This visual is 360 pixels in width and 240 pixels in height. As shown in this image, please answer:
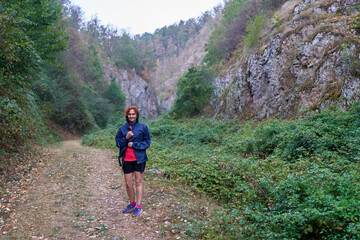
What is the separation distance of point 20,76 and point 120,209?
6.46 meters

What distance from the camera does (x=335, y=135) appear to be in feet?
22.1

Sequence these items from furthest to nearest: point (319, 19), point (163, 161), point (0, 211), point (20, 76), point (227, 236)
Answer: point (319, 19)
point (163, 161)
point (20, 76)
point (0, 211)
point (227, 236)

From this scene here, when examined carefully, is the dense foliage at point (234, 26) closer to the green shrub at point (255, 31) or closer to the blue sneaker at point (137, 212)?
the green shrub at point (255, 31)

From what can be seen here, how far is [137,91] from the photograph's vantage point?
53.6 metres

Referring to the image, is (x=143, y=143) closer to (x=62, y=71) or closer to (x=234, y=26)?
(x=62, y=71)

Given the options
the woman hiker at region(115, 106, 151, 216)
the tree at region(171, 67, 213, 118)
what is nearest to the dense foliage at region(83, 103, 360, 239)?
the woman hiker at region(115, 106, 151, 216)

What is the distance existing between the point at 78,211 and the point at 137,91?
165ft

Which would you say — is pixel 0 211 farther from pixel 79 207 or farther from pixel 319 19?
pixel 319 19

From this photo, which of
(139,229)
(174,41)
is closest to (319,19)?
(139,229)

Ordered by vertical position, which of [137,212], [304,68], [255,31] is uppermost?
→ [255,31]

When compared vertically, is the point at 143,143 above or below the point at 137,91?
below

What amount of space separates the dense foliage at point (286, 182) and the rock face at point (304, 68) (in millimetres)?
2214

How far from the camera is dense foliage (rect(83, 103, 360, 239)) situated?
291 cm

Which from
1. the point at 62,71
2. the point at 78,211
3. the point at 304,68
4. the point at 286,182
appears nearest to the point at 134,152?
the point at 78,211
